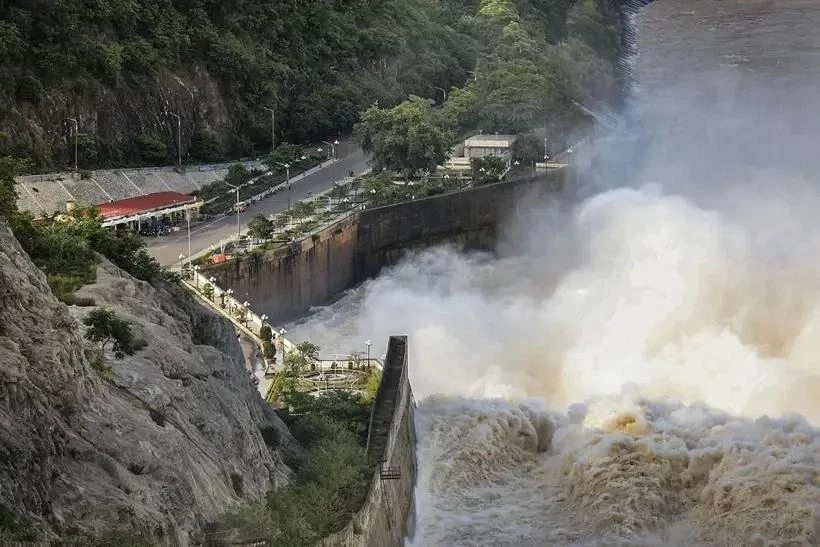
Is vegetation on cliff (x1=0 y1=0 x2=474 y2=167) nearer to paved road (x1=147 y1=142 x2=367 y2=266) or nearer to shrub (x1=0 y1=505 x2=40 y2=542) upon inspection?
paved road (x1=147 y1=142 x2=367 y2=266)

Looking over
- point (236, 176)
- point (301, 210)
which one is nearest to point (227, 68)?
point (236, 176)

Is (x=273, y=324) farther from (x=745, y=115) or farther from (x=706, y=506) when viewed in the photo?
(x=745, y=115)

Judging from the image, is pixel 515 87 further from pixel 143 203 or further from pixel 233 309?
pixel 233 309

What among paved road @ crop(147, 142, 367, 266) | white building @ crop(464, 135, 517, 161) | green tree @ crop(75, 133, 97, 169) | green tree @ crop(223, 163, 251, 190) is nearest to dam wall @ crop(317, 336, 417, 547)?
paved road @ crop(147, 142, 367, 266)

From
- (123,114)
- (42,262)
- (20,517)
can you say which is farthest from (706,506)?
(123,114)

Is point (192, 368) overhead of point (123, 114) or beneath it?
overhead

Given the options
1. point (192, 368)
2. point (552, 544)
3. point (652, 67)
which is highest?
point (192, 368)
